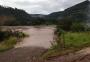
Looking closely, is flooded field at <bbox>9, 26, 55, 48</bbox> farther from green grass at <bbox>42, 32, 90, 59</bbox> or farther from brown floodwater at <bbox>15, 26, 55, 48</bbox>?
green grass at <bbox>42, 32, 90, 59</bbox>

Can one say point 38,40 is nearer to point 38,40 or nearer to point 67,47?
point 38,40

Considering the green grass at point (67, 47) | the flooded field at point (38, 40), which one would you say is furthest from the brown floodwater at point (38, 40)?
the green grass at point (67, 47)

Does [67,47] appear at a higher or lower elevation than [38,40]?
higher

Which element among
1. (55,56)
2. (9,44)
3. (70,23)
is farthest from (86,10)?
(55,56)

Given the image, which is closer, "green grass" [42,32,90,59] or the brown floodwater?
"green grass" [42,32,90,59]

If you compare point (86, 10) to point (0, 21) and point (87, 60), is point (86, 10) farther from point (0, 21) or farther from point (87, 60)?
point (87, 60)

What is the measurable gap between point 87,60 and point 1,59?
19.2 ft

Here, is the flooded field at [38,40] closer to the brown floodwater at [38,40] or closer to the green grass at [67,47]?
the brown floodwater at [38,40]

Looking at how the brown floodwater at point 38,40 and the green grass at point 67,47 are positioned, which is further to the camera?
the brown floodwater at point 38,40

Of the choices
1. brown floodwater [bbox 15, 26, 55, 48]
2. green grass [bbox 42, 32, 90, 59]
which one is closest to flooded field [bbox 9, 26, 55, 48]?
brown floodwater [bbox 15, 26, 55, 48]

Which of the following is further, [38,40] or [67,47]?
[38,40]

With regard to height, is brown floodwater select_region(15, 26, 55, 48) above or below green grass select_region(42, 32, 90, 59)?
below

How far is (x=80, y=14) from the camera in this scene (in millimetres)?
47219

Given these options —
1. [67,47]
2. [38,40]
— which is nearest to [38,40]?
[38,40]
